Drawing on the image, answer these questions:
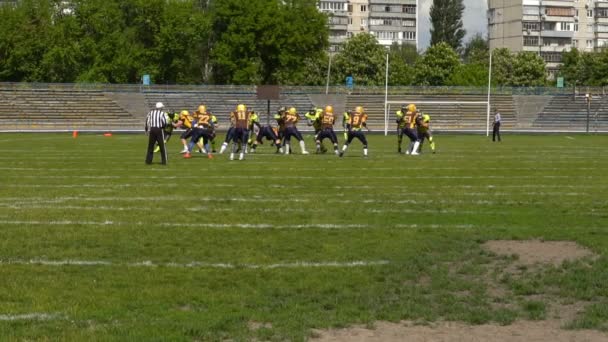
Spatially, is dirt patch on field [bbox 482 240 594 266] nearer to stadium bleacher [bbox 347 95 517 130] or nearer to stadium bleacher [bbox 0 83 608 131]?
stadium bleacher [bbox 0 83 608 131]

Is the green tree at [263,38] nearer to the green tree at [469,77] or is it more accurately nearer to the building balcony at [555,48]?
the green tree at [469,77]

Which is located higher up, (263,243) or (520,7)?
(520,7)

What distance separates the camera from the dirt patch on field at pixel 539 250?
8.00 metres

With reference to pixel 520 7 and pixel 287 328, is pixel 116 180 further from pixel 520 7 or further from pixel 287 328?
pixel 520 7

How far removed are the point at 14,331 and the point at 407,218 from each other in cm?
628

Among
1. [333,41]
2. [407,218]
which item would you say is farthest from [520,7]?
[407,218]

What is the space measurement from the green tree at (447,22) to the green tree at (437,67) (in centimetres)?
2226

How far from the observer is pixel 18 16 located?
6569 centimetres

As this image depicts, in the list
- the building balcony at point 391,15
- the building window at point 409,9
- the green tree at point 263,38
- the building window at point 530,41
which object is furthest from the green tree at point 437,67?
the building window at point 409,9

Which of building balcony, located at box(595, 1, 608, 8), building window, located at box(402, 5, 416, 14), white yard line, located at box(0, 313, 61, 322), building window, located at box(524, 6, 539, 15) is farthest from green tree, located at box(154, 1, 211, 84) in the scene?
white yard line, located at box(0, 313, 61, 322)

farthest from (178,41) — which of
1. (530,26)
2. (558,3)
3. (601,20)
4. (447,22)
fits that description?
(601,20)

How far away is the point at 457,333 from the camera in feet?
18.4

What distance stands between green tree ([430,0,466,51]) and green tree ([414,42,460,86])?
22255 millimetres

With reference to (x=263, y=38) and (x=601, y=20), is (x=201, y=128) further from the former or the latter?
(x=601, y=20)
